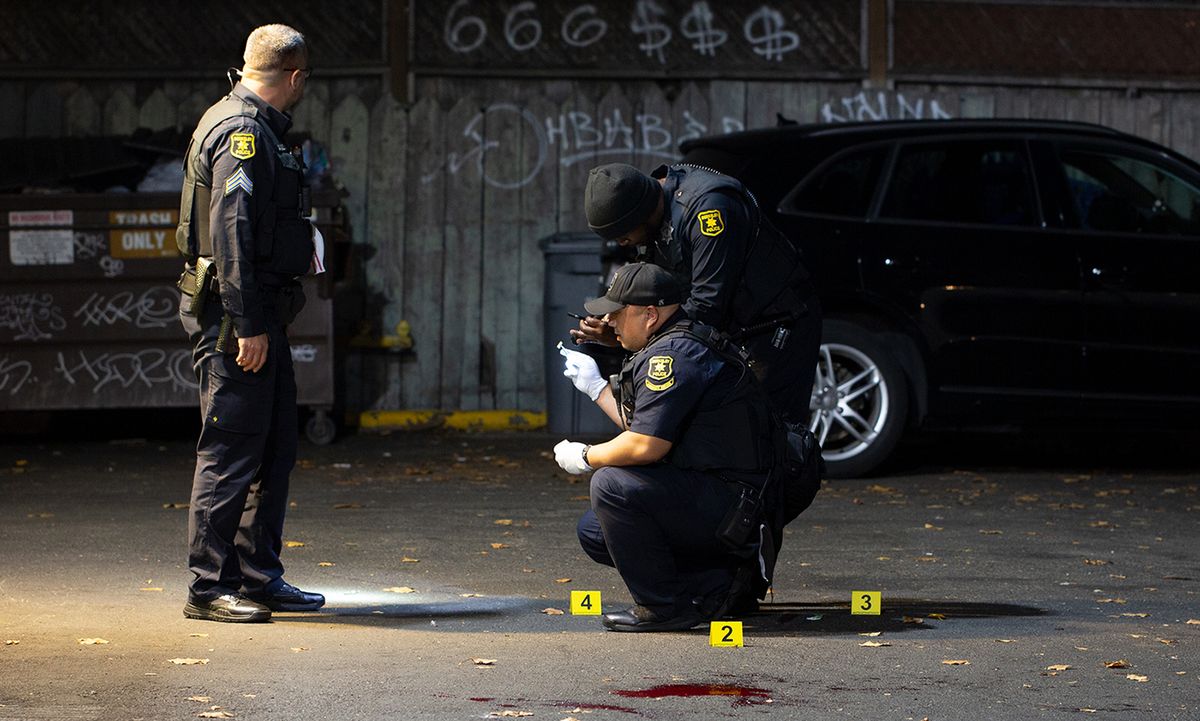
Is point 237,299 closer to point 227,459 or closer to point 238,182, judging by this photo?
point 238,182

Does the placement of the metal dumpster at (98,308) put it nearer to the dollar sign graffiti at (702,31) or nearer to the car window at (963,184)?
the dollar sign graffiti at (702,31)

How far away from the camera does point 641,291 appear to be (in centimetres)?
592

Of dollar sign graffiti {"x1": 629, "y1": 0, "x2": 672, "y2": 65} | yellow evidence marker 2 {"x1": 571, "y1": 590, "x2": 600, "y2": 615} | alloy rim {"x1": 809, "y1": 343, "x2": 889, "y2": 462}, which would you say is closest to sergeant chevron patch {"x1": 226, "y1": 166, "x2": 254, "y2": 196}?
yellow evidence marker 2 {"x1": 571, "y1": 590, "x2": 600, "y2": 615}

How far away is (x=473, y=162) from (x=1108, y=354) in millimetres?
4932

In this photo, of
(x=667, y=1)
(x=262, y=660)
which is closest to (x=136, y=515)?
(x=262, y=660)

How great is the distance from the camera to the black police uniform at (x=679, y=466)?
5867 millimetres

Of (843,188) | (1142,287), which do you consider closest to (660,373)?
(843,188)

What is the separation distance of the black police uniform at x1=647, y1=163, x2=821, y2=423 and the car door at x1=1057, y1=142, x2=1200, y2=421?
3.97m

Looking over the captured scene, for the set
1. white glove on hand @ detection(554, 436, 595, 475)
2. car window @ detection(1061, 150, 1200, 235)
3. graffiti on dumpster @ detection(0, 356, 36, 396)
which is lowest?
white glove on hand @ detection(554, 436, 595, 475)

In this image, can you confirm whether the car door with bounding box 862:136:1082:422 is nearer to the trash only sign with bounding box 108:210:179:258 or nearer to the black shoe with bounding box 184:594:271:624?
the trash only sign with bounding box 108:210:179:258

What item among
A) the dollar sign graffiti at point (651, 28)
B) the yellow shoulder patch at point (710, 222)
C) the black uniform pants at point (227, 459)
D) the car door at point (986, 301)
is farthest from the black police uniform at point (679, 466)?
the dollar sign graffiti at point (651, 28)

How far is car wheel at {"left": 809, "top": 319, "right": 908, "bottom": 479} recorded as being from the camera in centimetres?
1023

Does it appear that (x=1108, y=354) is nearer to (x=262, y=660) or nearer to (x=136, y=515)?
(x=136, y=515)

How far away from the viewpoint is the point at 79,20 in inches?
515
